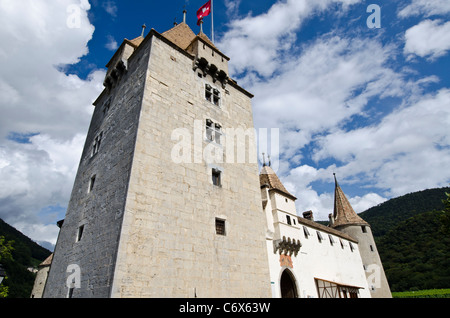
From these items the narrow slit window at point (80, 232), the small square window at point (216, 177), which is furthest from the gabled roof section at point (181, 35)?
the narrow slit window at point (80, 232)

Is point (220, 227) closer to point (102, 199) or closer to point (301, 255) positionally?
point (102, 199)

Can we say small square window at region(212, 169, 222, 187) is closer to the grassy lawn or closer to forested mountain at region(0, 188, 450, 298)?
the grassy lawn

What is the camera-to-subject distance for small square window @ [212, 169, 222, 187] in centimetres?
1180

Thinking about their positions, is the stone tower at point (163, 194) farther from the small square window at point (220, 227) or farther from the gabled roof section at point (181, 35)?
the gabled roof section at point (181, 35)

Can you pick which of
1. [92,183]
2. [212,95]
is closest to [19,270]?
[92,183]

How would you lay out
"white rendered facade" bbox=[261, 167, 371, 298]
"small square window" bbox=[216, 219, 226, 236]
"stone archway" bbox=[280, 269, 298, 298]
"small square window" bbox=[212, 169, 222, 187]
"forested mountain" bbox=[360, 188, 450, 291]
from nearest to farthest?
1. "small square window" bbox=[216, 219, 226, 236]
2. "small square window" bbox=[212, 169, 222, 187]
3. "white rendered facade" bbox=[261, 167, 371, 298]
4. "stone archway" bbox=[280, 269, 298, 298]
5. "forested mountain" bbox=[360, 188, 450, 291]

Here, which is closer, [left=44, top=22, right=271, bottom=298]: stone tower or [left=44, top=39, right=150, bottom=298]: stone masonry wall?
[left=44, top=22, right=271, bottom=298]: stone tower

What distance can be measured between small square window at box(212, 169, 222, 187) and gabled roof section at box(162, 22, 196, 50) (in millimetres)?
8199

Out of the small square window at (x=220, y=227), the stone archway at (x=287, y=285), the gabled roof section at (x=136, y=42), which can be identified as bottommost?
the stone archway at (x=287, y=285)

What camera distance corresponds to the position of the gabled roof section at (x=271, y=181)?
746 inches

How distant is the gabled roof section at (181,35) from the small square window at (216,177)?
26.9 ft

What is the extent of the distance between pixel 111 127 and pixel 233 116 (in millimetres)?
6415

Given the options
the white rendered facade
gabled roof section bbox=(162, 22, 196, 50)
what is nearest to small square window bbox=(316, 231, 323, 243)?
the white rendered facade
